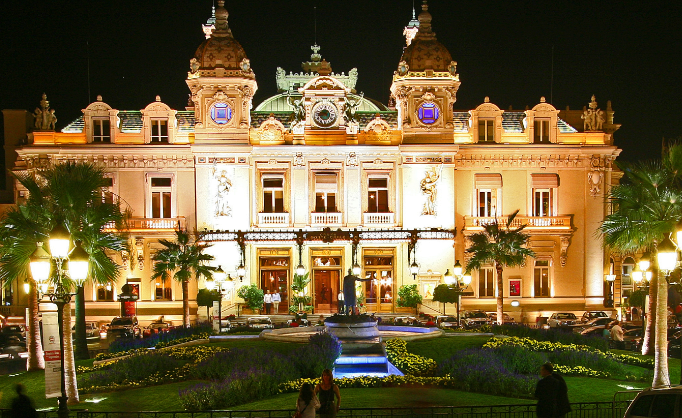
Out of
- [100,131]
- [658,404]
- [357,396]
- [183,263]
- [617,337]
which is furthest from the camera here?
[100,131]

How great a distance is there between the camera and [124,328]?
43031 mm

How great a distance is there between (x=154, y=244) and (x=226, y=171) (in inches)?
A: 275

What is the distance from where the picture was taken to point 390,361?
25500 mm

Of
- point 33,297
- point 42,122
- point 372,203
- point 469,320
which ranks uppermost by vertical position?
point 42,122

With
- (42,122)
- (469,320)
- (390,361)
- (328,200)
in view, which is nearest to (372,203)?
(328,200)

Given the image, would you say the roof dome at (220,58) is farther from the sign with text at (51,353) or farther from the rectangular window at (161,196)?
the sign with text at (51,353)

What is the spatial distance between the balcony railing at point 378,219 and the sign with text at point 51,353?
3326cm

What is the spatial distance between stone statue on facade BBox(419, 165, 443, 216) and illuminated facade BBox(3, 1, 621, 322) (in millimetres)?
91

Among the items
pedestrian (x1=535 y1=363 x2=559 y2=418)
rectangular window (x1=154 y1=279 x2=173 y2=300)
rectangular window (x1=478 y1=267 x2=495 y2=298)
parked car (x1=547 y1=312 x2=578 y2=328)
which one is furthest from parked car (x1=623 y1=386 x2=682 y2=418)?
rectangular window (x1=154 y1=279 x2=173 y2=300)

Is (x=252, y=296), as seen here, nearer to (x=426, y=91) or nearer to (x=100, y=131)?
(x=100, y=131)

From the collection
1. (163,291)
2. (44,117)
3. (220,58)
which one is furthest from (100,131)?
(163,291)

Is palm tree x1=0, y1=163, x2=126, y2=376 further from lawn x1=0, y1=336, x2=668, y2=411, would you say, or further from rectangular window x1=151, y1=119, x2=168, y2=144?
rectangular window x1=151, y1=119, x2=168, y2=144

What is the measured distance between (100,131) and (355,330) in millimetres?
31552

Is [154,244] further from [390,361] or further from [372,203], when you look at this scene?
[390,361]
